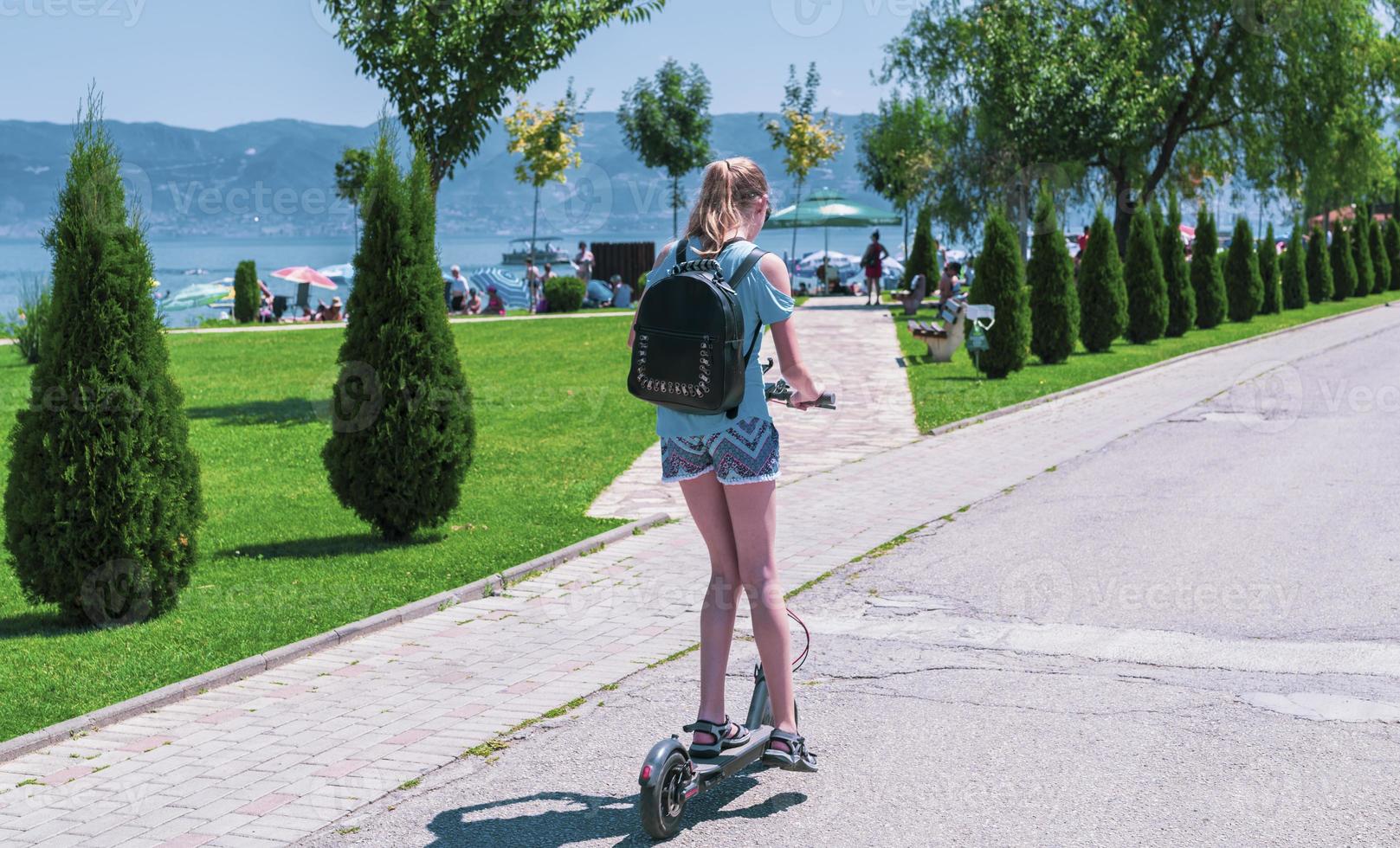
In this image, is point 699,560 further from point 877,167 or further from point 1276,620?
point 877,167

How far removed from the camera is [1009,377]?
62.9 ft

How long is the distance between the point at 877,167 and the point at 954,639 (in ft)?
179

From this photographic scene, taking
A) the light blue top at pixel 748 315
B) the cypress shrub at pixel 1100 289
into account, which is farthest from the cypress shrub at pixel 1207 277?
the light blue top at pixel 748 315

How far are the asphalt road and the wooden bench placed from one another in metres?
11.5

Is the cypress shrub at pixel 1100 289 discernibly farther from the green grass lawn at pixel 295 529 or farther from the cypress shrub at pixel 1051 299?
the green grass lawn at pixel 295 529

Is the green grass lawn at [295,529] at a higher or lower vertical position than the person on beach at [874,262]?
lower

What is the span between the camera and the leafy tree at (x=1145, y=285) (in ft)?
82.6

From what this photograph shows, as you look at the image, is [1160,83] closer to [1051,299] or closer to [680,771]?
[1051,299]

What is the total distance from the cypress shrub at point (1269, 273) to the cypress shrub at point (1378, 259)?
34.8 feet

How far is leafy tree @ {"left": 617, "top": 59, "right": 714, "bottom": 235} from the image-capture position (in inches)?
1907

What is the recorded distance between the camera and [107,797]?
14.9 ft

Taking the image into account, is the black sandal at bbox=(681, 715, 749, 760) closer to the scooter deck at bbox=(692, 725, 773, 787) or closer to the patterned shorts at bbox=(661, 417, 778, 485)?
the scooter deck at bbox=(692, 725, 773, 787)

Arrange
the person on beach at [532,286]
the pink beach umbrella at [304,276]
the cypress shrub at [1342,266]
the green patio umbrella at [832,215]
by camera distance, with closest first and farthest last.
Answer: the green patio umbrella at [832,215] < the cypress shrub at [1342,266] < the person on beach at [532,286] < the pink beach umbrella at [304,276]

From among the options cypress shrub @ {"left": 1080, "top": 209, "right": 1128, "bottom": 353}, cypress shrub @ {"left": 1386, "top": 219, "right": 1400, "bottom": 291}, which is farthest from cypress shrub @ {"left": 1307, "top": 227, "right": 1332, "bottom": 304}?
cypress shrub @ {"left": 1080, "top": 209, "right": 1128, "bottom": 353}
